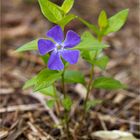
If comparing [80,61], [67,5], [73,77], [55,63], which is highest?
[67,5]

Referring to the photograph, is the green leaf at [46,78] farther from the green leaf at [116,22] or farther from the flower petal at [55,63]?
the green leaf at [116,22]

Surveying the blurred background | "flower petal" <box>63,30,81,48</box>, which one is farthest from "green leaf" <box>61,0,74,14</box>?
the blurred background

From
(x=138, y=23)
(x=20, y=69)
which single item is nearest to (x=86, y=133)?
(x=20, y=69)

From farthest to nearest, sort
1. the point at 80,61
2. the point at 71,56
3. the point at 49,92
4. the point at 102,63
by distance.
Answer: the point at 80,61 → the point at 49,92 → the point at 102,63 → the point at 71,56

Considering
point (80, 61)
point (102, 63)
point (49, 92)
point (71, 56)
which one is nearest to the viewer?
point (71, 56)

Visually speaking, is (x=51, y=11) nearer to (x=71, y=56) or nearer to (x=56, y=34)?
(x=56, y=34)

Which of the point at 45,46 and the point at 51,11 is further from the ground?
the point at 51,11

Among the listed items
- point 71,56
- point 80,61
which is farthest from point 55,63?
point 80,61
